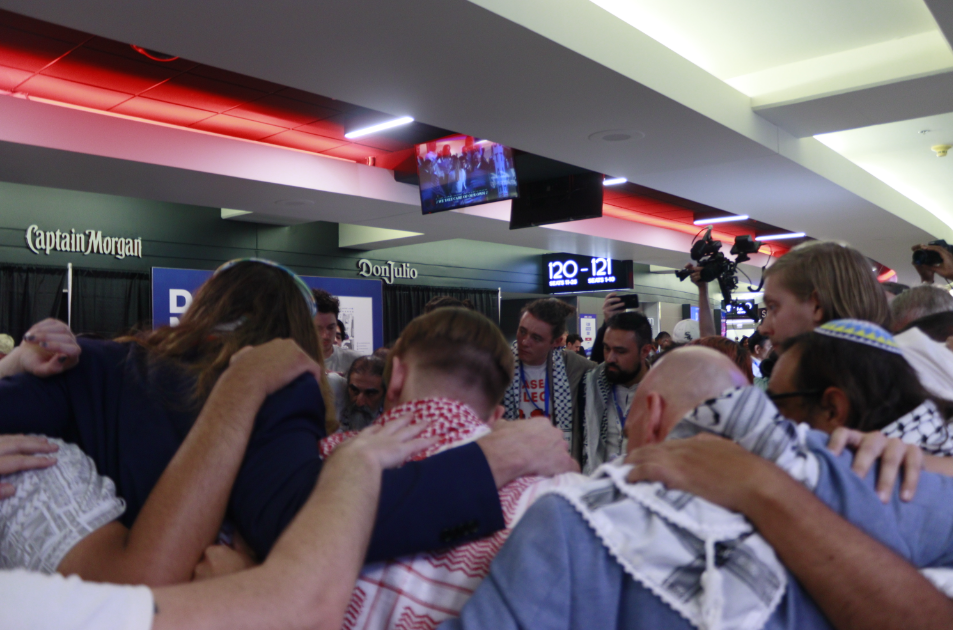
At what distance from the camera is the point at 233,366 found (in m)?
1.14

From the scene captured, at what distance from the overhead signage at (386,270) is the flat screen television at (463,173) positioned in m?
3.89

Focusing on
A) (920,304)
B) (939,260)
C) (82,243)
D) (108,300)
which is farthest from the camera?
(108,300)

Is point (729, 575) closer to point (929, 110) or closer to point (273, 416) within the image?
point (273, 416)

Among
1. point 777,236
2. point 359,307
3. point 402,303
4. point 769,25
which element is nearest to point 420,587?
point 769,25

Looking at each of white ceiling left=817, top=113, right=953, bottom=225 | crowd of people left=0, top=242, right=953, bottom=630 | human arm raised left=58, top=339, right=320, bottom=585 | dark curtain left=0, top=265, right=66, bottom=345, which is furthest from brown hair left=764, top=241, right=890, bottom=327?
dark curtain left=0, top=265, right=66, bottom=345

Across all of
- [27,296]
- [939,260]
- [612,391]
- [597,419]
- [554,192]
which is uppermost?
[554,192]

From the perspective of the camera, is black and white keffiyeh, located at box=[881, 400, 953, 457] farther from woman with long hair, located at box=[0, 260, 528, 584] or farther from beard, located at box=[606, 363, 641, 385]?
beard, located at box=[606, 363, 641, 385]

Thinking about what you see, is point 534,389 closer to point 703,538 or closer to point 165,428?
point 165,428

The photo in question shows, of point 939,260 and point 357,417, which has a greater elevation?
point 939,260

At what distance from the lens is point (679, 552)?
0.87 meters

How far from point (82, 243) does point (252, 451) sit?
721cm

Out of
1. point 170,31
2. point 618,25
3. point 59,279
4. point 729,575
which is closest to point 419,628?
point 729,575

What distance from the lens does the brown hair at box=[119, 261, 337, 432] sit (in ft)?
4.19

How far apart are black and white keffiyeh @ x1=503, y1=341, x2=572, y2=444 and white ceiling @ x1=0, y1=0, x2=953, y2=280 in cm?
163
